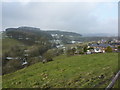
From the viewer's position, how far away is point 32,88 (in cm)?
891

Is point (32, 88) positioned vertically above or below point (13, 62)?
above

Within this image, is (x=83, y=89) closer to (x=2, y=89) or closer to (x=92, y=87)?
(x=92, y=87)

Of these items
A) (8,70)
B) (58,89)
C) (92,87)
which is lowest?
(8,70)

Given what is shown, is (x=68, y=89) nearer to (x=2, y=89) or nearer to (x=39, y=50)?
(x=2, y=89)

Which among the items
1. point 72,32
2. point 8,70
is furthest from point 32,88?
point 72,32

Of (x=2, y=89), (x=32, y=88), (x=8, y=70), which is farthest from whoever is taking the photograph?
(x=8, y=70)

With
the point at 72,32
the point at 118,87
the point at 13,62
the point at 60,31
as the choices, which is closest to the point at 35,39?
the point at 13,62

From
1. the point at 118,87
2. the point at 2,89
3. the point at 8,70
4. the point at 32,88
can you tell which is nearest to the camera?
the point at 118,87

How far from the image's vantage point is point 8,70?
82.7 ft

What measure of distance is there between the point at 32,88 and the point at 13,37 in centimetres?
6790

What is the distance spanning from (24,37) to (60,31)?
111 metres

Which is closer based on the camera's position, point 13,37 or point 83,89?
point 83,89

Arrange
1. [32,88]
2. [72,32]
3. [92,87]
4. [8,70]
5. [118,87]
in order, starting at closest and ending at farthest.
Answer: [118,87] → [92,87] → [32,88] → [8,70] → [72,32]

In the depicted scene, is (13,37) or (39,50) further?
(13,37)
